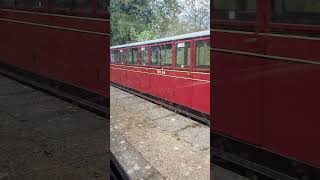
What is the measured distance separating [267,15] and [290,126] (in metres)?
0.33

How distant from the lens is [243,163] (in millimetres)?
1198

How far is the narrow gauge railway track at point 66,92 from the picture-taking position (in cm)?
151

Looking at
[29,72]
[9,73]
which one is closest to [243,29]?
[29,72]

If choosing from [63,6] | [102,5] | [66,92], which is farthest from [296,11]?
[66,92]

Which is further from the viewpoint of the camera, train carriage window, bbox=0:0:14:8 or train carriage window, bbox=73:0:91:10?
train carriage window, bbox=0:0:14:8

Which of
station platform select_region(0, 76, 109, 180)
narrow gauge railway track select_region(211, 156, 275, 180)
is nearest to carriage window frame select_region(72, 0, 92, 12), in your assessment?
station platform select_region(0, 76, 109, 180)

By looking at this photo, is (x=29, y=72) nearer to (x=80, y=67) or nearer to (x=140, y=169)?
(x=80, y=67)

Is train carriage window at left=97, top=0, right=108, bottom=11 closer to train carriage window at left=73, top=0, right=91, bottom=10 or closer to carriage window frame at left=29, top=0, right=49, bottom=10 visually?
train carriage window at left=73, top=0, right=91, bottom=10

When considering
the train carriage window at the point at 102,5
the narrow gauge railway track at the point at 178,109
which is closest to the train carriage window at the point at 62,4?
the train carriage window at the point at 102,5

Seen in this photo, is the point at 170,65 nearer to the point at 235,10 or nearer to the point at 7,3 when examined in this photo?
the point at 7,3

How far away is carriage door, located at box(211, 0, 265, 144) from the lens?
3.67 feet

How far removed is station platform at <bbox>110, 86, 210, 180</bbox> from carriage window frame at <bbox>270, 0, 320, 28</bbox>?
1.59ft

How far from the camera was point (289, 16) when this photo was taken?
107 centimetres

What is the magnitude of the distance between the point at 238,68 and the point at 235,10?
0.60ft
